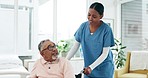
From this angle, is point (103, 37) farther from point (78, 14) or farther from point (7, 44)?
point (78, 14)

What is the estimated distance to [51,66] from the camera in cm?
173

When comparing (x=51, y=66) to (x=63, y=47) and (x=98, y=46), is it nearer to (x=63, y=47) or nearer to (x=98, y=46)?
(x=98, y=46)

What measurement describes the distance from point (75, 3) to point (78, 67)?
64.7 inches

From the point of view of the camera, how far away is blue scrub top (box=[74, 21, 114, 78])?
1.83 m

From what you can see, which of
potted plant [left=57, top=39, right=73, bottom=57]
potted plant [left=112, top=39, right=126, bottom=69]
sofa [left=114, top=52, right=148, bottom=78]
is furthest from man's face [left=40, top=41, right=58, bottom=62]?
potted plant [left=112, top=39, right=126, bottom=69]

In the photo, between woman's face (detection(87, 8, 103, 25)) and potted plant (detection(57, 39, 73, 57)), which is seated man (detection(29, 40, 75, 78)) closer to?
woman's face (detection(87, 8, 103, 25))

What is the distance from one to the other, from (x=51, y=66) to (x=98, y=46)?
0.45 metres

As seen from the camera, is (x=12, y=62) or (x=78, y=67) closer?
(x=12, y=62)

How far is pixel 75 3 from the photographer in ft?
17.4

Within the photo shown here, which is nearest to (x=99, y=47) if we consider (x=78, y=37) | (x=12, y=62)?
(x=78, y=37)

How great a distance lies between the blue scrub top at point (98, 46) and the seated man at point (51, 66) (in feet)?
0.80

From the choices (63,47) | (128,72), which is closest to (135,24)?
(128,72)

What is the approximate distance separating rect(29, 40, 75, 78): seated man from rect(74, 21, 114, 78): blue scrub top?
244mm

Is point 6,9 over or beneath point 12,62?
over
